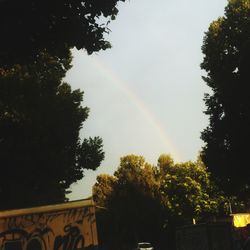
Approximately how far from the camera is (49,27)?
522 inches

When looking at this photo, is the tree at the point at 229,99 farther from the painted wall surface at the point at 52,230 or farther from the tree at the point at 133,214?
the tree at the point at 133,214

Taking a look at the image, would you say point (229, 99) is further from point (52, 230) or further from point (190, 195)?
point (190, 195)

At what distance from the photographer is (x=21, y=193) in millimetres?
28906

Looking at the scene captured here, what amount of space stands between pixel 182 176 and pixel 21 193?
146 feet

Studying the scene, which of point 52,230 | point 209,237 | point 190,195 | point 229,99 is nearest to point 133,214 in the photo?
point 190,195

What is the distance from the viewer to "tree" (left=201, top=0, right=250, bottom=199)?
30.6m

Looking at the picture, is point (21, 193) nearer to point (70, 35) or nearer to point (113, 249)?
point (70, 35)

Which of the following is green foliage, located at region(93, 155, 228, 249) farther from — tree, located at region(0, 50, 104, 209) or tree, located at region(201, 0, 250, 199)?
tree, located at region(0, 50, 104, 209)

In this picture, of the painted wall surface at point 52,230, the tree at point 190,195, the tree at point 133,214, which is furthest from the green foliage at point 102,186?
the painted wall surface at point 52,230

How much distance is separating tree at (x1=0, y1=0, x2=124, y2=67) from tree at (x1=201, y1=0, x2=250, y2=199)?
59.5 ft

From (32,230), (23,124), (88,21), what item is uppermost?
(23,124)

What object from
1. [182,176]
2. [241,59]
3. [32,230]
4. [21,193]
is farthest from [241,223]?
[182,176]

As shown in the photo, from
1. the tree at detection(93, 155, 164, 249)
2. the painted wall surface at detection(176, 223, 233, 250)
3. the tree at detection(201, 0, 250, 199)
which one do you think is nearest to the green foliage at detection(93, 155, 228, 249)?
the tree at detection(93, 155, 164, 249)

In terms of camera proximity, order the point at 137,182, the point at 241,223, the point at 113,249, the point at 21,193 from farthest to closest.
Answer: the point at 137,182 < the point at 113,249 < the point at 241,223 < the point at 21,193
